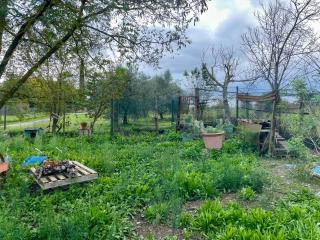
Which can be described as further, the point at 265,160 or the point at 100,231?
the point at 265,160

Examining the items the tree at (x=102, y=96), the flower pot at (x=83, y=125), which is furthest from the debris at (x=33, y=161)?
the flower pot at (x=83, y=125)

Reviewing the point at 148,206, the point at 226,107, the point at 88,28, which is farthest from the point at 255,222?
the point at 226,107

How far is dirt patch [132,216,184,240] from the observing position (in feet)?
12.0

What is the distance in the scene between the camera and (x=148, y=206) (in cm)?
438

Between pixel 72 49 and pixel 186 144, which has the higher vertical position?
pixel 72 49

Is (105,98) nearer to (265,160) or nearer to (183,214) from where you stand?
(265,160)

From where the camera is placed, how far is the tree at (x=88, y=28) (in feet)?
7.98

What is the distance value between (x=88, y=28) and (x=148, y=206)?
8.34ft

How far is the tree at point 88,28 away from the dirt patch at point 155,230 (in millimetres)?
2037

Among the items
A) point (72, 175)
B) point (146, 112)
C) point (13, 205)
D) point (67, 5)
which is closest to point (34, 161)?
point (72, 175)

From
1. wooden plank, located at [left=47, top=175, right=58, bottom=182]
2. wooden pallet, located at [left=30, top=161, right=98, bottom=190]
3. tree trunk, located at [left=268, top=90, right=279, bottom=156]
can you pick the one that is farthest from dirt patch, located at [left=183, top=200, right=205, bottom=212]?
tree trunk, located at [left=268, top=90, right=279, bottom=156]

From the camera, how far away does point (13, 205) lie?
13.9 ft

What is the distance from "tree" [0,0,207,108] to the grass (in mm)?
1741

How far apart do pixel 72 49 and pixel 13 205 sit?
235cm
